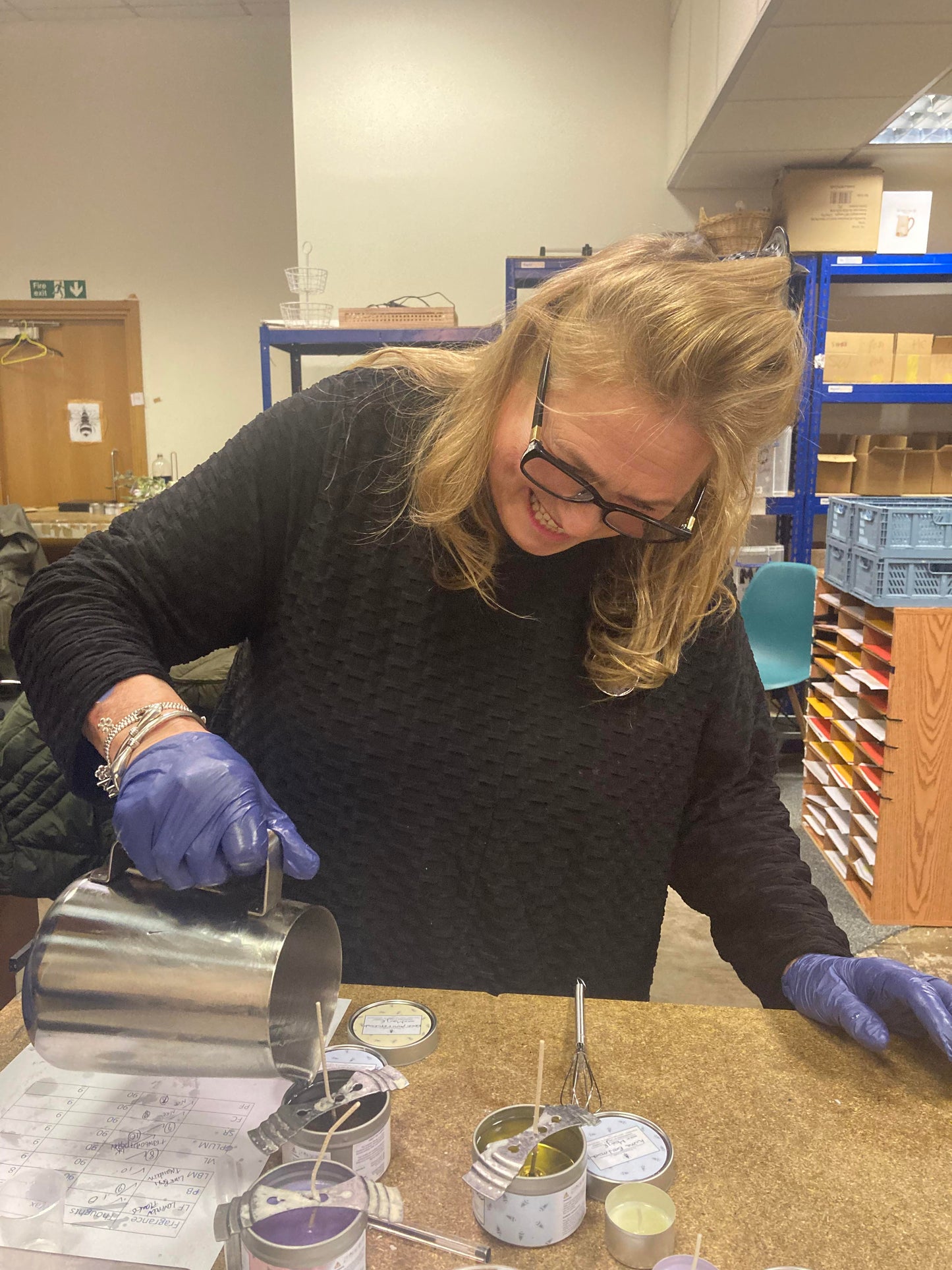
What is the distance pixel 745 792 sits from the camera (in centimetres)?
112

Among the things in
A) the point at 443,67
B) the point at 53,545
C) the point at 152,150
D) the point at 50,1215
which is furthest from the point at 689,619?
the point at 152,150

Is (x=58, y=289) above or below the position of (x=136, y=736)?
above

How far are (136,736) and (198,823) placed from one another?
0.48 feet

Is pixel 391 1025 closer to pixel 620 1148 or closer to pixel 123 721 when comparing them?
pixel 620 1148

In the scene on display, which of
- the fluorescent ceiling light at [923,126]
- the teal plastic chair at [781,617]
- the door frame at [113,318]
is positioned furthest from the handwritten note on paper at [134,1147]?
the door frame at [113,318]

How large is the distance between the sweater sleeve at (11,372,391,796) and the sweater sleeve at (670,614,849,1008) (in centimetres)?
50

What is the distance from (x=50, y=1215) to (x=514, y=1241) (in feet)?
1.04

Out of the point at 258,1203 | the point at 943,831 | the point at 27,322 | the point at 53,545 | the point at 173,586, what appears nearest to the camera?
the point at 258,1203

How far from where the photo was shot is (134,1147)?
713 mm

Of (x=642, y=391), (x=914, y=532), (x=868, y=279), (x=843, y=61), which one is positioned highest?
(x=843, y=61)

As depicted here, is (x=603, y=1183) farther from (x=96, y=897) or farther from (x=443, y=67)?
(x=443, y=67)

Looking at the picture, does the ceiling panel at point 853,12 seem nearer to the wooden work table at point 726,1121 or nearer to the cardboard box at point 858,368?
the cardboard box at point 858,368

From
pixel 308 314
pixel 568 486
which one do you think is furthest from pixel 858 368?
pixel 568 486

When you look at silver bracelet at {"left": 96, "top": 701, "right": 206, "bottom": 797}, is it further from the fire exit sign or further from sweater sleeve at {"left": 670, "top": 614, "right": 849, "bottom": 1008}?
the fire exit sign
